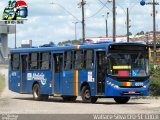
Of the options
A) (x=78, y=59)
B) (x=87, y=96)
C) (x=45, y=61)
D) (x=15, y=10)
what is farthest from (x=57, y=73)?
(x=15, y=10)

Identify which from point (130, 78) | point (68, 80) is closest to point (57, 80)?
point (68, 80)

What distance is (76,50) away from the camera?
1182 inches

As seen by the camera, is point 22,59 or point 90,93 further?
point 22,59

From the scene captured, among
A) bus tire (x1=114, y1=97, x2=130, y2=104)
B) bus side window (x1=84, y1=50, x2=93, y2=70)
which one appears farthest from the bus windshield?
bus tire (x1=114, y1=97, x2=130, y2=104)

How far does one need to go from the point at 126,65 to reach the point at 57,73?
16.6ft

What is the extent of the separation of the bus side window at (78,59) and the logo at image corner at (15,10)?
69681 millimetres

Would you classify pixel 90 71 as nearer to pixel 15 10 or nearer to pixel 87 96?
pixel 87 96

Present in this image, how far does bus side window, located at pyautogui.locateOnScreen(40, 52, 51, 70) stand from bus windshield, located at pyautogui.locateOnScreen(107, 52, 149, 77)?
5.37 metres

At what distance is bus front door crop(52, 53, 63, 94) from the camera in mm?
31406

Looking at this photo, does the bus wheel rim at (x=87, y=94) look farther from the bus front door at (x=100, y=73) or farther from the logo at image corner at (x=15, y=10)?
the logo at image corner at (x=15, y=10)

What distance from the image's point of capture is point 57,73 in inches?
1248

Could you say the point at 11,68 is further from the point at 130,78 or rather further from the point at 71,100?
the point at 130,78

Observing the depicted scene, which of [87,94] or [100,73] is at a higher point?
[100,73]

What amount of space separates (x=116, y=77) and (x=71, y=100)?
5.45 metres
